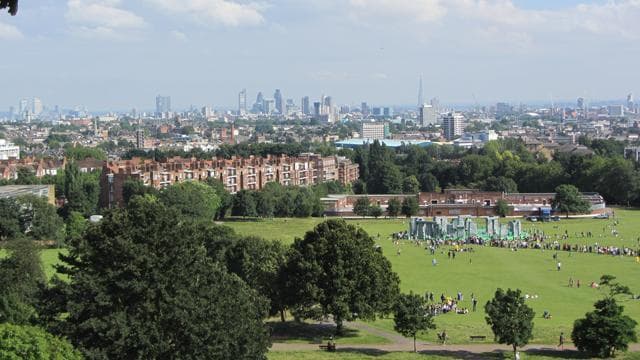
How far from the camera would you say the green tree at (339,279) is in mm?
28625

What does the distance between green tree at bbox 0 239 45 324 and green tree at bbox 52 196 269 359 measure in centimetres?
190

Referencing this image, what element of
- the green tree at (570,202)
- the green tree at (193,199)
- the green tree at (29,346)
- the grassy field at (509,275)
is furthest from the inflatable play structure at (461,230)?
the green tree at (29,346)

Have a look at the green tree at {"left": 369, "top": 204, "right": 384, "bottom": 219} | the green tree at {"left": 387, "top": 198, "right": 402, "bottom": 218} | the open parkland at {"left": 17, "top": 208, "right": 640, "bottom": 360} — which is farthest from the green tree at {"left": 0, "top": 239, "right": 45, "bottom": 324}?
the green tree at {"left": 387, "top": 198, "right": 402, "bottom": 218}

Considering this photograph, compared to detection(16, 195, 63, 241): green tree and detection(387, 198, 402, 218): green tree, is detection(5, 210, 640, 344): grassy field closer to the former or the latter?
detection(16, 195, 63, 241): green tree

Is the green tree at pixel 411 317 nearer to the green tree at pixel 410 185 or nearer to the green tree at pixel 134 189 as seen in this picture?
the green tree at pixel 134 189

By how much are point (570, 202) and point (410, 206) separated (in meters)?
11.6

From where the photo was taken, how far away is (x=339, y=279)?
94.5 ft

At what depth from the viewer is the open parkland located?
28.5m

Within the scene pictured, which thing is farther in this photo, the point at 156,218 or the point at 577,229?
the point at 577,229

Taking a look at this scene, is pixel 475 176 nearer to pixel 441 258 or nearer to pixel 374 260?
pixel 441 258

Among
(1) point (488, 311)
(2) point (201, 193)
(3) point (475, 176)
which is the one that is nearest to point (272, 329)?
(1) point (488, 311)

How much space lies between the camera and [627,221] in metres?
64.1

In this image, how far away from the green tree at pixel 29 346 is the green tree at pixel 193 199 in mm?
40847

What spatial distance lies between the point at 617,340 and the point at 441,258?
22.3m
